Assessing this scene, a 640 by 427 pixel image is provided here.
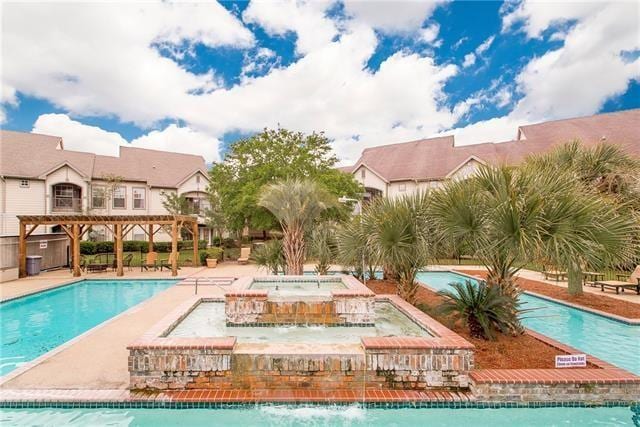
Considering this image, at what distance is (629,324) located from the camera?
885cm

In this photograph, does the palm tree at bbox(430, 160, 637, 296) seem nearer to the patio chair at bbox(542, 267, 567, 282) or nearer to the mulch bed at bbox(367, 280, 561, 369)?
the mulch bed at bbox(367, 280, 561, 369)

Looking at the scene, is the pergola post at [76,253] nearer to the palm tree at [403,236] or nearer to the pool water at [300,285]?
the pool water at [300,285]

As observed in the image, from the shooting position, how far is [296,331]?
22.6 feet

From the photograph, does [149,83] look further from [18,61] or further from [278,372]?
[278,372]

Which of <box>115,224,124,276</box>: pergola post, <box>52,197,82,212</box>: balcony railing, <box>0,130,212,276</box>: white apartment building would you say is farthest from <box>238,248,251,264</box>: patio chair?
<box>52,197,82,212</box>: balcony railing

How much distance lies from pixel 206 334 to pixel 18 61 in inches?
814

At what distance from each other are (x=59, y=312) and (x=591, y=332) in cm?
1463

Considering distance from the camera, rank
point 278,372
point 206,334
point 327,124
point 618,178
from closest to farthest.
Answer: point 278,372, point 206,334, point 618,178, point 327,124

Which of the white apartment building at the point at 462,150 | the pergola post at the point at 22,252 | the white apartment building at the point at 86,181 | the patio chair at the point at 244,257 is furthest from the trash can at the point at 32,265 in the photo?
the white apartment building at the point at 462,150

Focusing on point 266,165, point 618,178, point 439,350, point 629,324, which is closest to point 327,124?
point 266,165

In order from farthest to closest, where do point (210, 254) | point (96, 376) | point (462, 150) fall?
1. point (462, 150)
2. point (210, 254)
3. point (96, 376)

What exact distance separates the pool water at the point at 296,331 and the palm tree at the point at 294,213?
504 centimetres

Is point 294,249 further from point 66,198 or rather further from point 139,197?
point 66,198

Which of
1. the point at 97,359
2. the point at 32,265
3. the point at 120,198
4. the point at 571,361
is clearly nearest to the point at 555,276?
the point at 571,361
